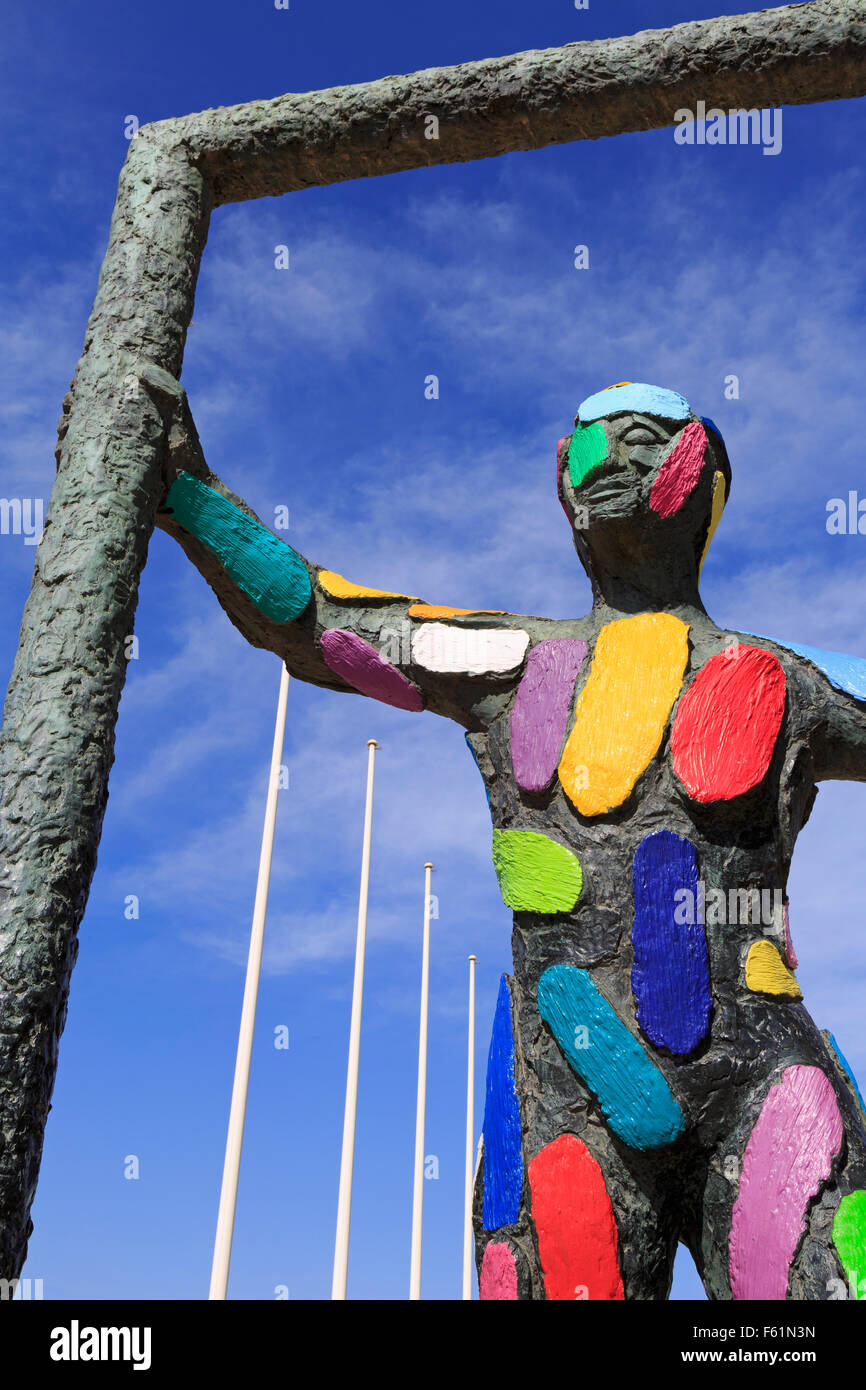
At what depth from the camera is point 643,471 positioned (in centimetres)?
296

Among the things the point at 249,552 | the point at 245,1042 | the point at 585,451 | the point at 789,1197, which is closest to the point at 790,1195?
the point at 789,1197

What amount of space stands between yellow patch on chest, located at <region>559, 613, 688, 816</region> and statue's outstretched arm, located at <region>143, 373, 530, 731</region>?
9.4 inches

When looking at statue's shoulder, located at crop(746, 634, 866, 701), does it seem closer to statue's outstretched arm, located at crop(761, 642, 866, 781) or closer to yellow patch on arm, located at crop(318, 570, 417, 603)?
statue's outstretched arm, located at crop(761, 642, 866, 781)

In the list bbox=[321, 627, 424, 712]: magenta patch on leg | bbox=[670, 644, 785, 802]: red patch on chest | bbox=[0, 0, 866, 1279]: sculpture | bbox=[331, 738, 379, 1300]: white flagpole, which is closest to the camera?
bbox=[0, 0, 866, 1279]: sculpture

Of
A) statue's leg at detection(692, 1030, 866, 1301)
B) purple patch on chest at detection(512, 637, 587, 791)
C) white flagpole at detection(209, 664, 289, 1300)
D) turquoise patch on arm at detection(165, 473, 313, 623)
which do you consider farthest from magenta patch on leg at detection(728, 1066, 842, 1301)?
white flagpole at detection(209, 664, 289, 1300)

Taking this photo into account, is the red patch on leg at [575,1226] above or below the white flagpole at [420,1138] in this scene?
below

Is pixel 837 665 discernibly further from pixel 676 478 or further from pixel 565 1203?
pixel 565 1203

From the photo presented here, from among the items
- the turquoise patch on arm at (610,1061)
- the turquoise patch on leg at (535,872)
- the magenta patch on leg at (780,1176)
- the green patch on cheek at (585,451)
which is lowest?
the magenta patch on leg at (780,1176)

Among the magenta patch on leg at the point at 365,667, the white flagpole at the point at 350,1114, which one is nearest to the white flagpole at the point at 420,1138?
the white flagpole at the point at 350,1114

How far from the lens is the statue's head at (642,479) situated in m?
2.95

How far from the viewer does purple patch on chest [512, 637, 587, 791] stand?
2.80 meters

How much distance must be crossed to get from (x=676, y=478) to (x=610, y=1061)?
1351mm

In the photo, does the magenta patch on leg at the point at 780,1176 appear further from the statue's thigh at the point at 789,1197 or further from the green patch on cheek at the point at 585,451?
the green patch on cheek at the point at 585,451
